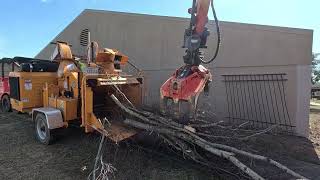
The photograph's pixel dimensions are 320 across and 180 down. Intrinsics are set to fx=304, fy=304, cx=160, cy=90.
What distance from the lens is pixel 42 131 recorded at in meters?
6.43

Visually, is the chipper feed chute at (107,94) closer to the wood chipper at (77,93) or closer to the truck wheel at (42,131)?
the wood chipper at (77,93)

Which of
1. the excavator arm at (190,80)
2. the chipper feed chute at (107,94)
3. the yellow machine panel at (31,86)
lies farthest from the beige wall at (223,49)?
the yellow machine panel at (31,86)

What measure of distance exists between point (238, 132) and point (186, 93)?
46.5 inches

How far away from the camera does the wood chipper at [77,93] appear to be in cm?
546

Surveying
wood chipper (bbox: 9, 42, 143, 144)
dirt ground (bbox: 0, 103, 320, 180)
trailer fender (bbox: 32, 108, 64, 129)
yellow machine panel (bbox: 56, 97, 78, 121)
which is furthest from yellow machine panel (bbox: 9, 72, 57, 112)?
yellow machine panel (bbox: 56, 97, 78, 121)

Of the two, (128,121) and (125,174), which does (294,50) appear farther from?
(125,174)

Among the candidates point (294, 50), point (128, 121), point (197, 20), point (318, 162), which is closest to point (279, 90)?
point (294, 50)

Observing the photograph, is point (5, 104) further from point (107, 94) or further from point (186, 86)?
point (186, 86)

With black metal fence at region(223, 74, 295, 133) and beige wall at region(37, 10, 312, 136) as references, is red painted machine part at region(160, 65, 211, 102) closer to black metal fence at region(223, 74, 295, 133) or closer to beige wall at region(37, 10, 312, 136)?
beige wall at region(37, 10, 312, 136)

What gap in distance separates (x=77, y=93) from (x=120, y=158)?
1.62 metres

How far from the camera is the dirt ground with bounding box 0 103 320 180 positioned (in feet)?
15.4

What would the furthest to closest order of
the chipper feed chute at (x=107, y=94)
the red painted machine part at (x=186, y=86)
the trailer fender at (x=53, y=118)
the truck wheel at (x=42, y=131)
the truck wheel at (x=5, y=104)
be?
the truck wheel at (x=5, y=104) < the truck wheel at (x=42, y=131) < the trailer fender at (x=53, y=118) < the chipper feed chute at (x=107, y=94) < the red painted machine part at (x=186, y=86)

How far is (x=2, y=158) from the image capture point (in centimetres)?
553

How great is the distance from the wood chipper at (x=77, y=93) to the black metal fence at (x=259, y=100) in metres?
2.85
